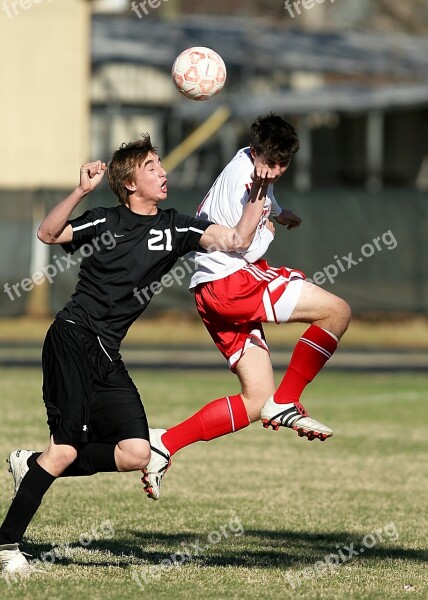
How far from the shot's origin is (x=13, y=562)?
254 inches

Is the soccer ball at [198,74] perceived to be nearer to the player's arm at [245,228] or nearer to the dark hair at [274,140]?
the dark hair at [274,140]

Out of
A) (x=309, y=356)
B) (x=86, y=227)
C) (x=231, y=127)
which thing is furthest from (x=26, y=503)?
(x=231, y=127)

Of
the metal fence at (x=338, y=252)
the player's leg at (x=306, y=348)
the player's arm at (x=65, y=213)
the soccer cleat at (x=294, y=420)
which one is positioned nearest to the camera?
the player's arm at (x=65, y=213)

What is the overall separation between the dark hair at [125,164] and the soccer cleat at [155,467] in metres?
1.46

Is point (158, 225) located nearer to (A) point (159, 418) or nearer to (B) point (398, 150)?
(A) point (159, 418)

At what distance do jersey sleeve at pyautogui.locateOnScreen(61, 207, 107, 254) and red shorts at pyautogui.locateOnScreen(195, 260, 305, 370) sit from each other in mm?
1032

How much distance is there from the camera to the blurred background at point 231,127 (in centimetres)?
2419

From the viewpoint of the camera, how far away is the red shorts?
7301 millimetres

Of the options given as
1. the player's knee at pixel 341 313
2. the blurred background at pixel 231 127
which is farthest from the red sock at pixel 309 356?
the blurred background at pixel 231 127

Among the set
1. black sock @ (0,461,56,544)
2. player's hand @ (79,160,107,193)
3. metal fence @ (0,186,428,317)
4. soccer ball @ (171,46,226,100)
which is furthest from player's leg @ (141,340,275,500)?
metal fence @ (0,186,428,317)

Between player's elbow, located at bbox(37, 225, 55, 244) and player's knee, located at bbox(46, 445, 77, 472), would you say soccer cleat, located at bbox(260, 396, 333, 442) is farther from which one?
player's elbow, located at bbox(37, 225, 55, 244)

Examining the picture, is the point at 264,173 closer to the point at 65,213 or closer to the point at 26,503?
the point at 65,213

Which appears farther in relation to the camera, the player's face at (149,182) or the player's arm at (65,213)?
the player's face at (149,182)

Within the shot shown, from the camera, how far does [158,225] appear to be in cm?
673
